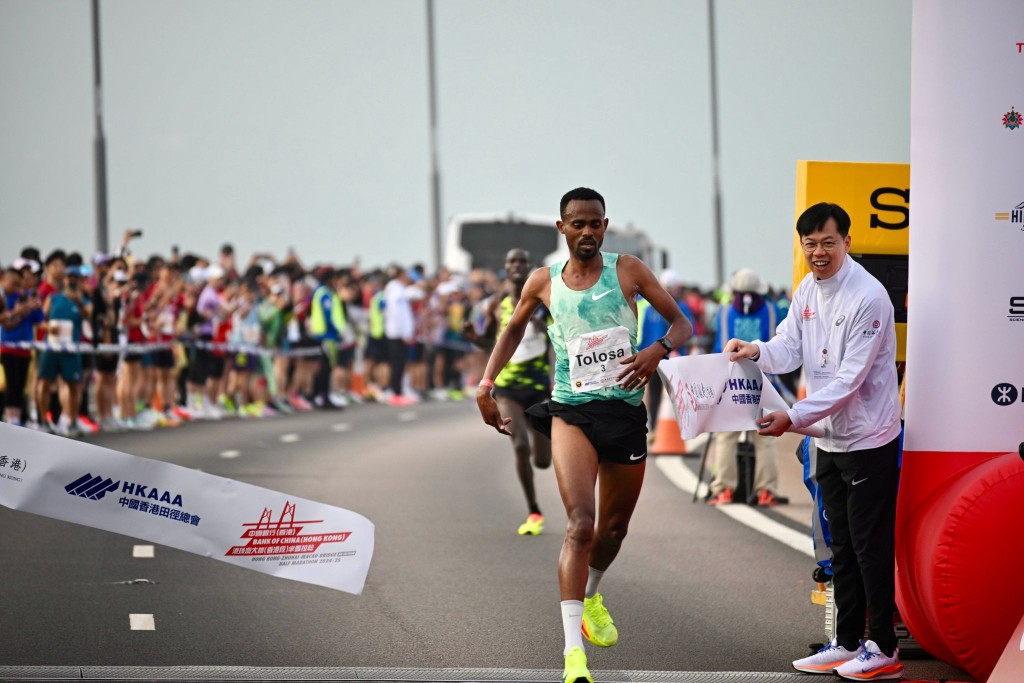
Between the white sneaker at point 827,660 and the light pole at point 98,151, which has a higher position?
the light pole at point 98,151

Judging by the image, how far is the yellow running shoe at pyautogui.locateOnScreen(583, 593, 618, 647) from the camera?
7.18m

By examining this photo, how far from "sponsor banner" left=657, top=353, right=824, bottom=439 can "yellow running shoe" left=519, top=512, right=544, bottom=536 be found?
4.47 meters

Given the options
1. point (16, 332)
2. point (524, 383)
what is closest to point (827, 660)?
point (524, 383)

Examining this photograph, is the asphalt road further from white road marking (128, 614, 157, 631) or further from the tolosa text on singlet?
the tolosa text on singlet

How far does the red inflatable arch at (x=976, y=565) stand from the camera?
6.21 meters

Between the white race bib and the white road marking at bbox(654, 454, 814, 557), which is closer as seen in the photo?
the white road marking at bbox(654, 454, 814, 557)

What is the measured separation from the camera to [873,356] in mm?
6602

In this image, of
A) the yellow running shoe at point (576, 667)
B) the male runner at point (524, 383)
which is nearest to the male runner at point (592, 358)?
the yellow running shoe at point (576, 667)

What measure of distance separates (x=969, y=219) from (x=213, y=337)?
54.2 feet

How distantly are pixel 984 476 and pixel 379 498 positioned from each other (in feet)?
25.9

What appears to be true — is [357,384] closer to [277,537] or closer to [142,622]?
[142,622]

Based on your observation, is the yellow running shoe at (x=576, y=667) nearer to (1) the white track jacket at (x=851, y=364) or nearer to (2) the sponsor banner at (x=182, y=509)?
(2) the sponsor banner at (x=182, y=509)

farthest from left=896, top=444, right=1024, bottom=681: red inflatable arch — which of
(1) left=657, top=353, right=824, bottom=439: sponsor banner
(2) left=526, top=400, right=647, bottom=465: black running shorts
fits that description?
(2) left=526, top=400, right=647, bottom=465: black running shorts

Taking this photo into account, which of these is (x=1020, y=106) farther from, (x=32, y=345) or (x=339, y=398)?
(x=339, y=398)
